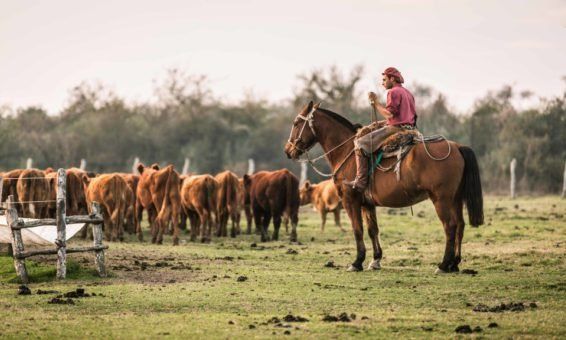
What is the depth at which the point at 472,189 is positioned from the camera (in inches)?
625

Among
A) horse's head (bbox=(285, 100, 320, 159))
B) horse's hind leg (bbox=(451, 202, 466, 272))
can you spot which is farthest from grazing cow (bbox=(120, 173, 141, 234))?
horse's hind leg (bbox=(451, 202, 466, 272))

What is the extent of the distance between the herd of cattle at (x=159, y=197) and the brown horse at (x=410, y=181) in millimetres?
7154

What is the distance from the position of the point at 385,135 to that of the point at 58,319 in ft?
24.4

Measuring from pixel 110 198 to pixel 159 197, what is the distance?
1455 mm

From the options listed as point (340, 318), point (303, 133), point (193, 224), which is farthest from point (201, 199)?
point (340, 318)

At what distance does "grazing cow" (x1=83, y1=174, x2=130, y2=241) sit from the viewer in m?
24.8

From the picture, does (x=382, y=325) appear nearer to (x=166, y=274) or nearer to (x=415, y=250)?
(x=166, y=274)

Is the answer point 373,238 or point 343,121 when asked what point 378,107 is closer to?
point 343,121

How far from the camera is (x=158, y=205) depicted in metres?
24.6

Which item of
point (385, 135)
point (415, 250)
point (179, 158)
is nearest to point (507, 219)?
point (415, 250)

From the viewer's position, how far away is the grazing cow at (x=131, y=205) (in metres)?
27.5

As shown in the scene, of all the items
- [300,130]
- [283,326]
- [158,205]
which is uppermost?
[300,130]

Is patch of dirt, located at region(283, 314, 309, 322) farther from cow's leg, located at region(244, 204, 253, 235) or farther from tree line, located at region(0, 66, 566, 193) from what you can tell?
tree line, located at region(0, 66, 566, 193)

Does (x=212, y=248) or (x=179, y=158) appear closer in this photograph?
(x=212, y=248)
